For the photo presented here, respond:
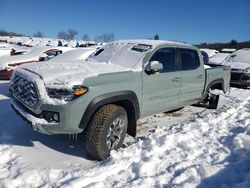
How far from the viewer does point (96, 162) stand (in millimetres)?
4223

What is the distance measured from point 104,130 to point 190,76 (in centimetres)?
260

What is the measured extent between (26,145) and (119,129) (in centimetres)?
161

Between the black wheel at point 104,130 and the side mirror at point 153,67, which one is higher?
the side mirror at point 153,67

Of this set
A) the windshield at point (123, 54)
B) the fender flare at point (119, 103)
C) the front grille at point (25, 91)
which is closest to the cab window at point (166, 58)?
the windshield at point (123, 54)

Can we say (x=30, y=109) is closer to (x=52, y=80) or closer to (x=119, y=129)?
(x=52, y=80)

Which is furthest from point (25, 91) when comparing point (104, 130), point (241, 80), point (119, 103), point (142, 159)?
point (241, 80)

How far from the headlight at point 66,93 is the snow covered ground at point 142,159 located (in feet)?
3.26

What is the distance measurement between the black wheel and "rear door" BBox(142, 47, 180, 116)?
64cm

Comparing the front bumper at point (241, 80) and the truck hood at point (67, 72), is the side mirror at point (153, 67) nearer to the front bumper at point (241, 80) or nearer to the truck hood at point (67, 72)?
the truck hood at point (67, 72)

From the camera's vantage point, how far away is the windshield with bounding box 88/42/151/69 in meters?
4.93

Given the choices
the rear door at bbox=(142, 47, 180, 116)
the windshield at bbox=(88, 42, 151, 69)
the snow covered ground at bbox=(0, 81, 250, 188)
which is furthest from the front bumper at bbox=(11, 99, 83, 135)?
the windshield at bbox=(88, 42, 151, 69)

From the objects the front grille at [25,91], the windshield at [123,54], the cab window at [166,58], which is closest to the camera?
the front grille at [25,91]

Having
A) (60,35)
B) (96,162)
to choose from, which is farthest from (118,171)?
(60,35)

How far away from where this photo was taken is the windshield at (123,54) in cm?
493
